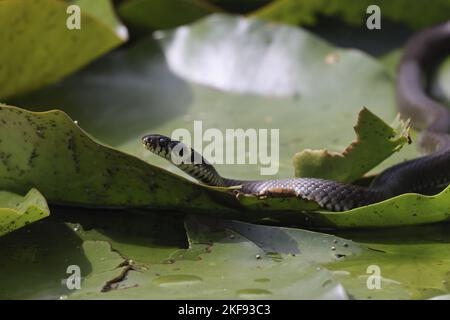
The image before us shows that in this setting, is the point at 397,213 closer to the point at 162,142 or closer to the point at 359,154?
the point at 359,154

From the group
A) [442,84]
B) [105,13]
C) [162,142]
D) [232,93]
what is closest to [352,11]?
[442,84]

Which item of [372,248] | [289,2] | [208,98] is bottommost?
[372,248]

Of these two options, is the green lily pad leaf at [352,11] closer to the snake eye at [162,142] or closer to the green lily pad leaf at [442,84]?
the green lily pad leaf at [442,84]

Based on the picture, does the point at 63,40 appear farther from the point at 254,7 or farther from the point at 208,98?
the point at 254,7

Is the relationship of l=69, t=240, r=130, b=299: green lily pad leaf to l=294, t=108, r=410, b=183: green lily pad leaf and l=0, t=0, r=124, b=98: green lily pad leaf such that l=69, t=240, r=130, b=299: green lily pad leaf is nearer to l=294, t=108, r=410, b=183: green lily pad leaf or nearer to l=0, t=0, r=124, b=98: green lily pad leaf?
l=294, t=108, r=410, b=183: green lily pad leaf

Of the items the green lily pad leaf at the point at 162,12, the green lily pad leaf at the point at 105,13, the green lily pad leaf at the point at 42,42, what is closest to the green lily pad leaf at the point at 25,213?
the green lily pad leaf at the point at 42,42
